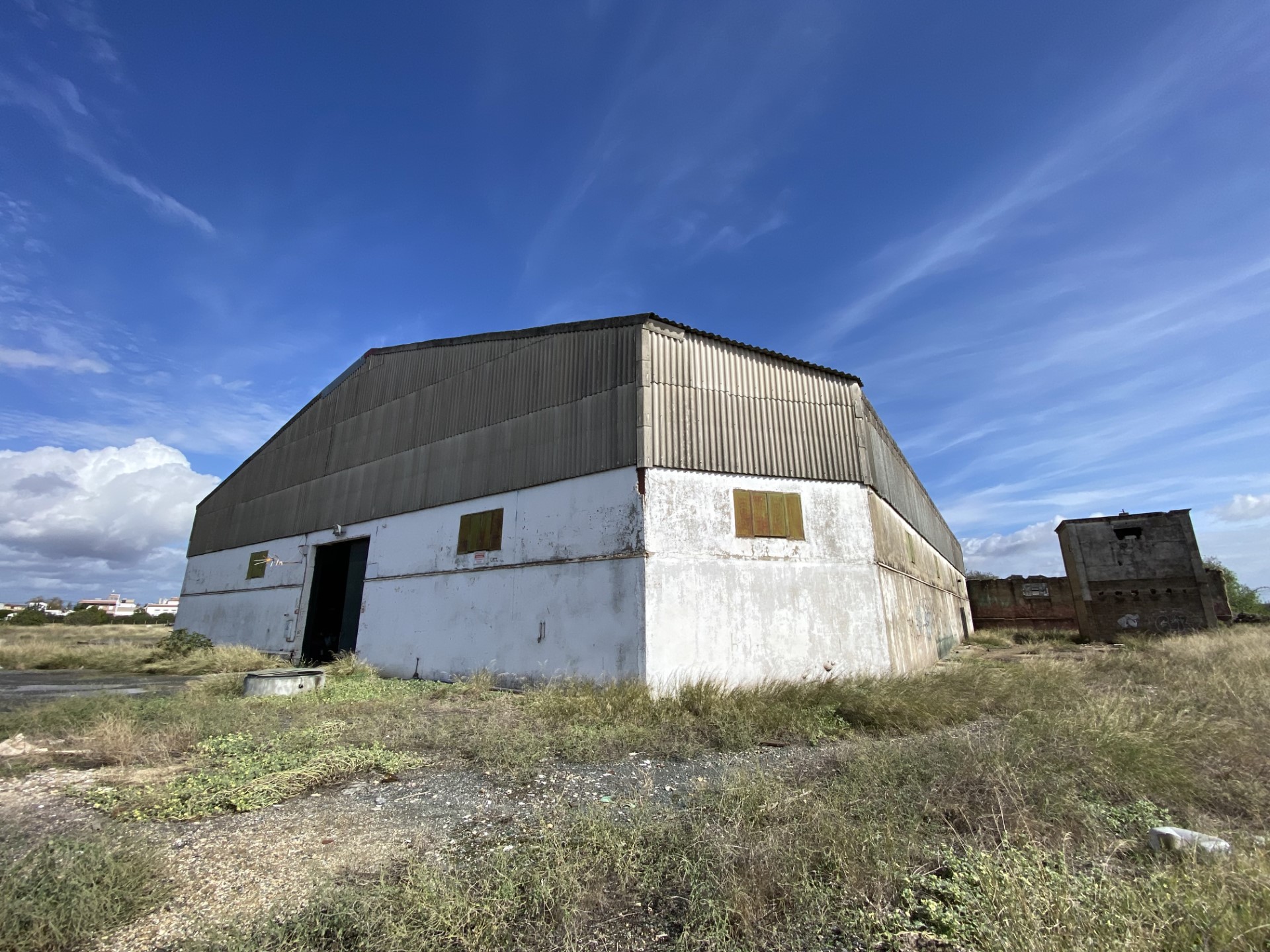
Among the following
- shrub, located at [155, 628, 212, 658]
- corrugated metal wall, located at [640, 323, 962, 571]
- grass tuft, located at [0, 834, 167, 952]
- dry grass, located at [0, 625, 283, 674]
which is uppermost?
corrugated metal wall, located at [640, 323, 962, 571]

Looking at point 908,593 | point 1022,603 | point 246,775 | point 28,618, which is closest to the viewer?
point 246,775

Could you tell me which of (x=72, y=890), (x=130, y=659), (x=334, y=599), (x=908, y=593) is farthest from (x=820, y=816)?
(x=130, y=659)

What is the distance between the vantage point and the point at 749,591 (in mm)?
11695

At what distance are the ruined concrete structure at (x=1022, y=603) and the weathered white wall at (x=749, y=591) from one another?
28513 millimetres

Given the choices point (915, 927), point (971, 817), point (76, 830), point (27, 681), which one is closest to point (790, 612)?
point (971, 817)

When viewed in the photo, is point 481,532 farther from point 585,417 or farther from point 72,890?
point 72,890

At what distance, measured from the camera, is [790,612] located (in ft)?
38.7

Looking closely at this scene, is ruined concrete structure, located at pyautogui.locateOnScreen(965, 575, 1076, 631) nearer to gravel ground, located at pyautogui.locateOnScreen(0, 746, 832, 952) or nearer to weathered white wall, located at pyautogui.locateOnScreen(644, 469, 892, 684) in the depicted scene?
weathered white wall, located at pyautogui.locateOnScreen(644, 469, 892, 684)

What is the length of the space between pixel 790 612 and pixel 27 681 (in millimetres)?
18876

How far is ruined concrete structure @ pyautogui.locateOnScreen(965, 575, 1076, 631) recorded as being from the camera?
33.8 meters

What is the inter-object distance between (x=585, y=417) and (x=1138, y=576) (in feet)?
90.0

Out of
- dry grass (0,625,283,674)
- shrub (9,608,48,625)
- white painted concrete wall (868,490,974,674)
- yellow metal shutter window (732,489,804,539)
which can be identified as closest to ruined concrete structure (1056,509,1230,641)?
white painted concrete wall (868,490,974,674)

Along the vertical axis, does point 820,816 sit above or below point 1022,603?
below

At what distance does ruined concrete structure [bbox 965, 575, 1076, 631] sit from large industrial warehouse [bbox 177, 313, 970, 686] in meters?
22.4
